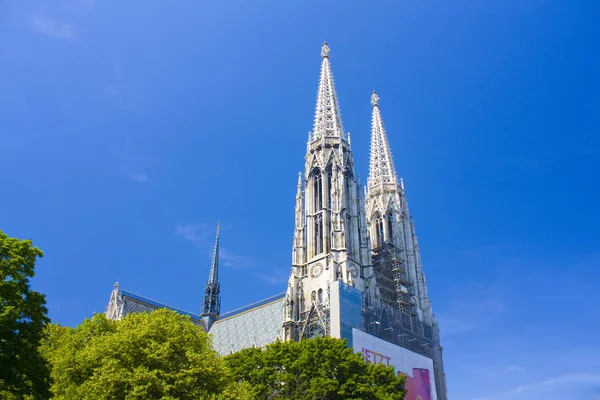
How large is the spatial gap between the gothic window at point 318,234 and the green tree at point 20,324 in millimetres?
44296

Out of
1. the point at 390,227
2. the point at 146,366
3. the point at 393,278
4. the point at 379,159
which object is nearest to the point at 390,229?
the point at 390,227

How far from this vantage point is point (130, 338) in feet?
86.4

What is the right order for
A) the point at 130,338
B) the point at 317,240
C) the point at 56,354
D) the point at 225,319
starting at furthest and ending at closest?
the point at 225,319, the point at 317,240, the point at 56,354, the point at 130,338

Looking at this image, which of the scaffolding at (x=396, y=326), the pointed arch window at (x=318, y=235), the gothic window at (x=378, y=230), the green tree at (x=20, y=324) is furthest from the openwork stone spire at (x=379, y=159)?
the green tree at (x=20, y=324)

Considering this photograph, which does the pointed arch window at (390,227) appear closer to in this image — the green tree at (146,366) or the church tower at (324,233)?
the church tower at (324,233)

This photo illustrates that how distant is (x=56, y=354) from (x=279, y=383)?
14103 mm

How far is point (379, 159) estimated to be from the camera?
88062mm

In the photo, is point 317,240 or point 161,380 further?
point 317,240

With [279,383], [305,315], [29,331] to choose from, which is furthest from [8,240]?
[305,315]

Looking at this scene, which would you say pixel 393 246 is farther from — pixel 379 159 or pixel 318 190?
pixel 379 159

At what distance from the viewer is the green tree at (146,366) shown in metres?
24.4

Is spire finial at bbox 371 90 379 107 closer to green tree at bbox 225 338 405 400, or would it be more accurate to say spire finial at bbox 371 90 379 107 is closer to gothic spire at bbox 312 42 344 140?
gothic spire at bbox 312 42 344 140

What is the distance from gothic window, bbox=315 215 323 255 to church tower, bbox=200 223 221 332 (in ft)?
119

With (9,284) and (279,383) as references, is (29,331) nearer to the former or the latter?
(9,284)
